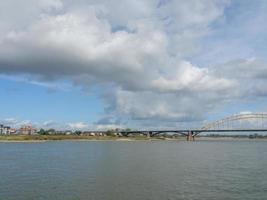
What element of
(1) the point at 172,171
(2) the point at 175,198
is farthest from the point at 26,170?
(2) the point at 175,198

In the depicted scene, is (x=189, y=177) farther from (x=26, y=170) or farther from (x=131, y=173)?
(x=26, y=170)

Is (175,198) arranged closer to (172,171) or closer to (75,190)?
(75,190)

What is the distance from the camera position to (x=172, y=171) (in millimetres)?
49344

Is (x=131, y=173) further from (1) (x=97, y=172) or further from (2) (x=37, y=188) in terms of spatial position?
(2) (x=37, y=188)

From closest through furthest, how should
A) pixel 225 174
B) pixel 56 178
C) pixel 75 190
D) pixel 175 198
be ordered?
pixel 175 198 → pixel 75 190 → pixel 56 178 → pixel 225 174

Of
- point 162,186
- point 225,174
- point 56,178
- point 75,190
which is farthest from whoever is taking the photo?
point 225,174

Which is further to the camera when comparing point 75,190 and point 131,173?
point 131,173

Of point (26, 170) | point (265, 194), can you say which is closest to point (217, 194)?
point (265, 194)

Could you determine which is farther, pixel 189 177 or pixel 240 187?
pixel 189 177

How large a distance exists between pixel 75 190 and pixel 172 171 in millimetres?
17692

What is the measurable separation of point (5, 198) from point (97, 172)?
57.5 feet

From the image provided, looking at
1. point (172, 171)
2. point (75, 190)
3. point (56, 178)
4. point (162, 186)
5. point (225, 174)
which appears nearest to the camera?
point (75, 190)

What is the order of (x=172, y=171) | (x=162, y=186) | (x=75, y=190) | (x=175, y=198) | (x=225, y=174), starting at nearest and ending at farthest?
(x=175, y=198)
(x=75, y=190)
(x=162, y=186)
(x=225, y=174)
(x=172, y=171)

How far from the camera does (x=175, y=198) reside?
102ft
